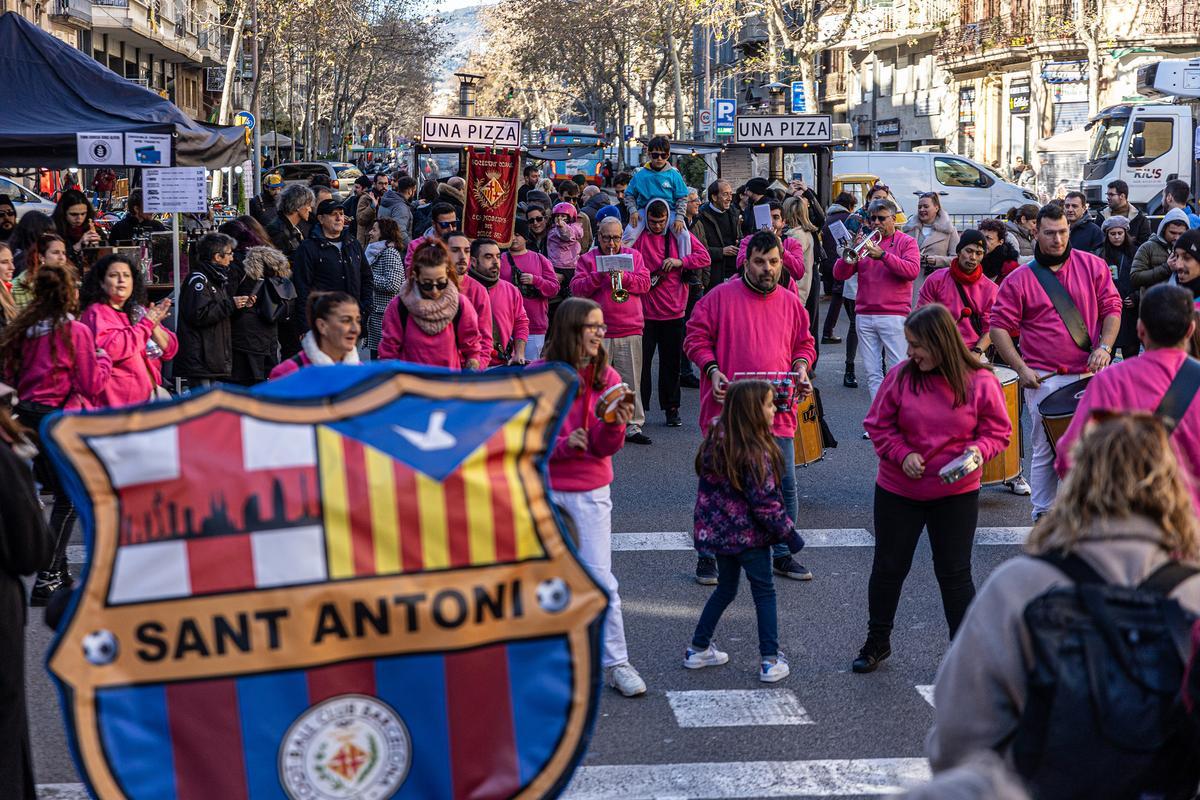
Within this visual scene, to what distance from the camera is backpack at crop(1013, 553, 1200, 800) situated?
9.46 ft

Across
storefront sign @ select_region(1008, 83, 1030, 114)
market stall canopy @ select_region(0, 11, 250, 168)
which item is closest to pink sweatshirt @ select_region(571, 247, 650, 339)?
market stall canopy @ select_region(0, 11, 250, 168)

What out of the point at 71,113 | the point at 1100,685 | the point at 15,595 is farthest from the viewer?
the point at 71,113

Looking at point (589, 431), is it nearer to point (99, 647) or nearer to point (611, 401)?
point (611, 401)

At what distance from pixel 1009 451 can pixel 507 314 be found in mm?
3365

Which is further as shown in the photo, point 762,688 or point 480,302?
point 480,302

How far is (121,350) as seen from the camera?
24.8 feet

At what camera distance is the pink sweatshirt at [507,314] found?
995 centimetres

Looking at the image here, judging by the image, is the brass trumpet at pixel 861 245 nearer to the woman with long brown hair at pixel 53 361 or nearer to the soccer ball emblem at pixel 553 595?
the woman with long brown hair at pixel 53 361

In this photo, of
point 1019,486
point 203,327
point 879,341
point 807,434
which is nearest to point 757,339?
point 807,434

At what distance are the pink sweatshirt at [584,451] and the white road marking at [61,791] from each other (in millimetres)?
2050

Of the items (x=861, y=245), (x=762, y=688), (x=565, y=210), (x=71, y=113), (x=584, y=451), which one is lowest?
(x=762, y=688)

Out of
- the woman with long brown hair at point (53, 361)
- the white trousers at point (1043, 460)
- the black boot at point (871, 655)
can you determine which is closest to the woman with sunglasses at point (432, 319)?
the woman with long brown hair at point (53, 361)

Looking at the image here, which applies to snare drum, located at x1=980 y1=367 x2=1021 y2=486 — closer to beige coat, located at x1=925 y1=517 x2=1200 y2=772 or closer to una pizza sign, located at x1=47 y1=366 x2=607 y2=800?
beige coat, located at x1=925 y1=517 x2=1200 y2=772

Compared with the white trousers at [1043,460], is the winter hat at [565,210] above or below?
above
